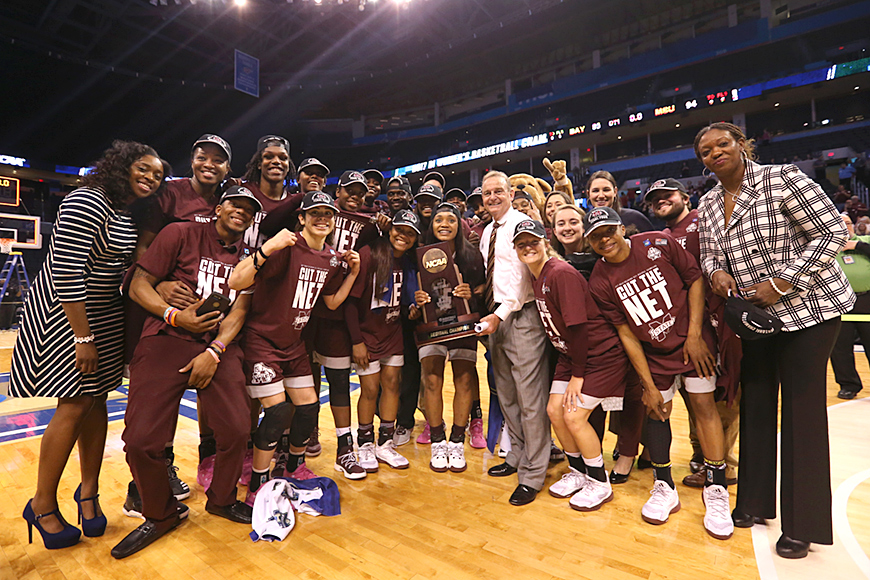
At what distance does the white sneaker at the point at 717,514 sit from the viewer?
2.15 m

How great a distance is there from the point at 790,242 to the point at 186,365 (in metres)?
3.05

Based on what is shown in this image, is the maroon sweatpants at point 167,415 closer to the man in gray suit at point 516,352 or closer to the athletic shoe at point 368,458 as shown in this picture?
the athletic shoe at point 368,458

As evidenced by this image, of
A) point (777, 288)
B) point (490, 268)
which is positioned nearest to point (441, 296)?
point (490, 268)

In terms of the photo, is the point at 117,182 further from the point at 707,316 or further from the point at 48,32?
the point at 48,32

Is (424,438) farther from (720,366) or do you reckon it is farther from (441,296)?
(720,366)

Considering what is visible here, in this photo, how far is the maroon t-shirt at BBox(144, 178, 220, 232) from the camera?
8.32ft

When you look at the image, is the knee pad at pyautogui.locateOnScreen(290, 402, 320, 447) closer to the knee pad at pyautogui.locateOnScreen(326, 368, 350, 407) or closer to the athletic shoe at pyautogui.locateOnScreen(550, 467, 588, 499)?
the knee pad at pyautogui.locateOnScreen(326, 368, 350, 407)

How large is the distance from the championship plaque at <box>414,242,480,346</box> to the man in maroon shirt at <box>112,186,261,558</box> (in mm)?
1195

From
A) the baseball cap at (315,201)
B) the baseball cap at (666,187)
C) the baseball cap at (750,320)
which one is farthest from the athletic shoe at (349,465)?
the baseball cap at (666,187)

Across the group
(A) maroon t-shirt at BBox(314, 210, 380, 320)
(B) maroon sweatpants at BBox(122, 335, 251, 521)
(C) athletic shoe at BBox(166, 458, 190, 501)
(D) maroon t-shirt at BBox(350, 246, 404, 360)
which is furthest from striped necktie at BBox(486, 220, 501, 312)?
(C) athletic shoe at BBox(166, 458, 190, 501)

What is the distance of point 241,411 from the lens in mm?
2279

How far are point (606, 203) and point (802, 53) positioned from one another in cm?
1990

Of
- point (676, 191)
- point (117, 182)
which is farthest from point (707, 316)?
point (117, 182)

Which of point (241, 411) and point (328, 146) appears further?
point (328, 146)
